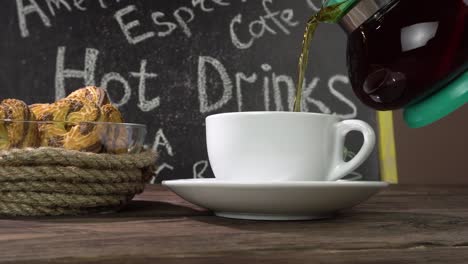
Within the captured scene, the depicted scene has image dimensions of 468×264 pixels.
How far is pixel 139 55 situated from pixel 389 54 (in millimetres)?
912

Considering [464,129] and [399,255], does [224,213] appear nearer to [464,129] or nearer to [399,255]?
[399,255]

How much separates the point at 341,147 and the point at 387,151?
89 cm

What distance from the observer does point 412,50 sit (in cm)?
39

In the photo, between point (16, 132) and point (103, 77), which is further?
point (103, 77)

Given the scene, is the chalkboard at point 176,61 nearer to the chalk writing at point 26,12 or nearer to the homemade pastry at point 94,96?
the chalk writing at point 26,12

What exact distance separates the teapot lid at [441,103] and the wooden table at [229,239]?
3.4 inches

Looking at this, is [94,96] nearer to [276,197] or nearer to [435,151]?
[276,197]

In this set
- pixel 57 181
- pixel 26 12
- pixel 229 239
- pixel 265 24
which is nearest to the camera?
pixel 229 239

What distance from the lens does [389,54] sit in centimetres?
39

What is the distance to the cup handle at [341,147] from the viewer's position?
0.43m

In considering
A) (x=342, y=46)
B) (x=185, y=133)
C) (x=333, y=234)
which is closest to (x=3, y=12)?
(x=185, y=133)

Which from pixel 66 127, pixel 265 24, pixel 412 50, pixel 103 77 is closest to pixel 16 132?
pixel 66 127

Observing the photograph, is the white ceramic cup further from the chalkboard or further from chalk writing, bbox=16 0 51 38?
chalk writing, bbox=16 0 51 38

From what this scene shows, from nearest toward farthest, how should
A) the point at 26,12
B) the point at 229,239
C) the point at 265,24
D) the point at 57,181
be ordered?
the point at 229,239 → the point at 57,181 → the point at 26,12 → the point at 265,24
